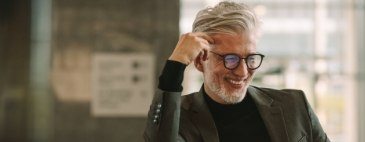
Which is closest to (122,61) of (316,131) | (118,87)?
(118,87)

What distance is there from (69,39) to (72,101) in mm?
491

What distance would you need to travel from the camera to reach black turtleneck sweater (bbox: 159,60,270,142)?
161 centimetres

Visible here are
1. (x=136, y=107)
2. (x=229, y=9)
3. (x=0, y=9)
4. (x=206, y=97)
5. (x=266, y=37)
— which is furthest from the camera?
(x=266, y=37)

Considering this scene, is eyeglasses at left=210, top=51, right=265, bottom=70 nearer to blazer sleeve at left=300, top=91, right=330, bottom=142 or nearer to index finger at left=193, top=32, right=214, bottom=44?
index finger at left=193, top=32, right=214, bottom=44

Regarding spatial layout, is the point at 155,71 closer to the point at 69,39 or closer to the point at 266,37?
the point at 69,39

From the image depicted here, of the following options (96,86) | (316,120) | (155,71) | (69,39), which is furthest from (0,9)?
(316,120)

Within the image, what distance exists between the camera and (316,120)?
1.60 meters

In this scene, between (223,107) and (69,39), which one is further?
(69,39)

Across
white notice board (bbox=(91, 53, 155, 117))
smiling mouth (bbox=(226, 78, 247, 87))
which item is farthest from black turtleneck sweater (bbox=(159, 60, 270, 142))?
white notice board (bbox=(91, 53, 155, 117))

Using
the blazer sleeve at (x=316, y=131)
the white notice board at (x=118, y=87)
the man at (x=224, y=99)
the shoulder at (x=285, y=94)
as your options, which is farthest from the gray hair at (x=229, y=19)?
the white notice board at (x=118, y=87)

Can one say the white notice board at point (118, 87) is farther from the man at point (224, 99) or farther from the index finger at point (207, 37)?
the index finger at point (207, 37)

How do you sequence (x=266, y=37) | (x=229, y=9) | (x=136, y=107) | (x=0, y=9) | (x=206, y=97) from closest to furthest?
(x=229, y=9) → (x=206, y=97) → (x=136, y=107) → (x=0, y=9) → (x=266, y=37)

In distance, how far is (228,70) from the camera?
62.1 inches

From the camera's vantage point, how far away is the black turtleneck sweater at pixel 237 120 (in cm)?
161
